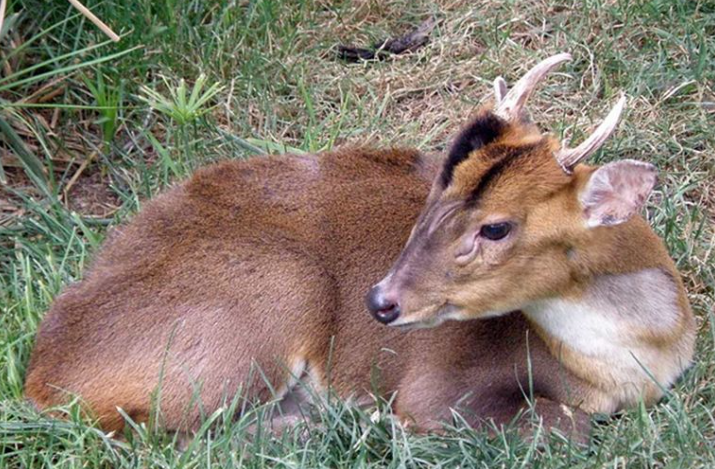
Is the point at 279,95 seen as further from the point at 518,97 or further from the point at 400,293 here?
the point at 400,293

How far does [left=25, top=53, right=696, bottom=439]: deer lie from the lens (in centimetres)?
479

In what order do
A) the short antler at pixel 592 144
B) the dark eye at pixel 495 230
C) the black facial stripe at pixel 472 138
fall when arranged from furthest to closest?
the black facial stripe at pixel 472 138 → the dark eye at pixel 495 230 → the short antler at pixel 592 144

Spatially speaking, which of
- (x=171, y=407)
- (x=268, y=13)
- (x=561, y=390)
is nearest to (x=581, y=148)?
(x=561, y=390)

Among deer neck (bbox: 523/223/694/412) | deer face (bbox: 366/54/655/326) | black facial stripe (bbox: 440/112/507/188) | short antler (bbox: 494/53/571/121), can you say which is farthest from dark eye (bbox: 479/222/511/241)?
short antler (bbox: 494/53/571/121)

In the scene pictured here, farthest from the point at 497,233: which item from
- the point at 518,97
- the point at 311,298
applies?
the point at 311,298

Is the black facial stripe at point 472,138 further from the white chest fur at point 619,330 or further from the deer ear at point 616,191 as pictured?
the white chest fur at point 619,330

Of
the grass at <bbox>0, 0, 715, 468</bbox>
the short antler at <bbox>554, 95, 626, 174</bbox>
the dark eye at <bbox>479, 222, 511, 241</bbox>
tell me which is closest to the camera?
the short antler at <bbox>554, 95, 626, 174</bbox>

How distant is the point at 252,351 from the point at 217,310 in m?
0.20

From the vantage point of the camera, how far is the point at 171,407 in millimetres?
5094

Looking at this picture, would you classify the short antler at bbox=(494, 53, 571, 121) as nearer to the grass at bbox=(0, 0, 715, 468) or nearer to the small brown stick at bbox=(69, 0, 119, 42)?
the grass at bbox=(0, 0, 715, 468)

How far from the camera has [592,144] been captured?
4633 mm

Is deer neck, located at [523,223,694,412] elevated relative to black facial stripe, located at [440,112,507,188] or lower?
lower

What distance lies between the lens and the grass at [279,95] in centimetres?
641

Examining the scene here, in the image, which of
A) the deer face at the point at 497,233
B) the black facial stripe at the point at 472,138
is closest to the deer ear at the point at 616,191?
the deer face at the point at 497,233
